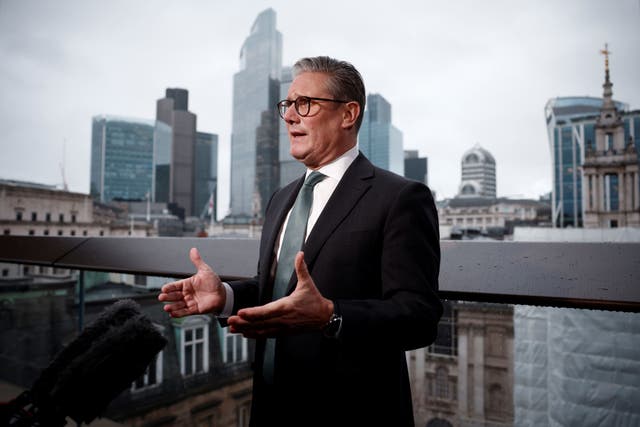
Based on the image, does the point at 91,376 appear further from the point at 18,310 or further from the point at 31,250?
the point at 18,310

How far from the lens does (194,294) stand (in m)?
1.36

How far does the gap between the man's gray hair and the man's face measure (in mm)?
23

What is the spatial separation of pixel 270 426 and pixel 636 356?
5.38 ft

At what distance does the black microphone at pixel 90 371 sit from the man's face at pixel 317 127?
4.83 feet

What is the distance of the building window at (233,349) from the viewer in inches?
120

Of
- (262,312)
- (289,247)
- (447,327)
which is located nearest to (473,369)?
(447,327)

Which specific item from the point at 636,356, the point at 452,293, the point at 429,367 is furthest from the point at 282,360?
the point at 429,367

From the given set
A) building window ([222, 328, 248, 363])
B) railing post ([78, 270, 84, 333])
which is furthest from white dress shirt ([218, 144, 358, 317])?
railing post ([78, 270, 84, 333])

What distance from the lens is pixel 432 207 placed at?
1.39m

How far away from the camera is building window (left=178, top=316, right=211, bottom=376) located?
3.03m

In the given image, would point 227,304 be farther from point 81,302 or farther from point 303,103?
point 81,302

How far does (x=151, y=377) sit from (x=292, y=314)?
222 centimetres

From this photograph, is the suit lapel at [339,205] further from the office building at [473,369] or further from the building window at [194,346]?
the office building at [473,369]

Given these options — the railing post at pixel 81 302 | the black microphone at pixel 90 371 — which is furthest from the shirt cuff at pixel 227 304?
the railing post at pixel 81 302
